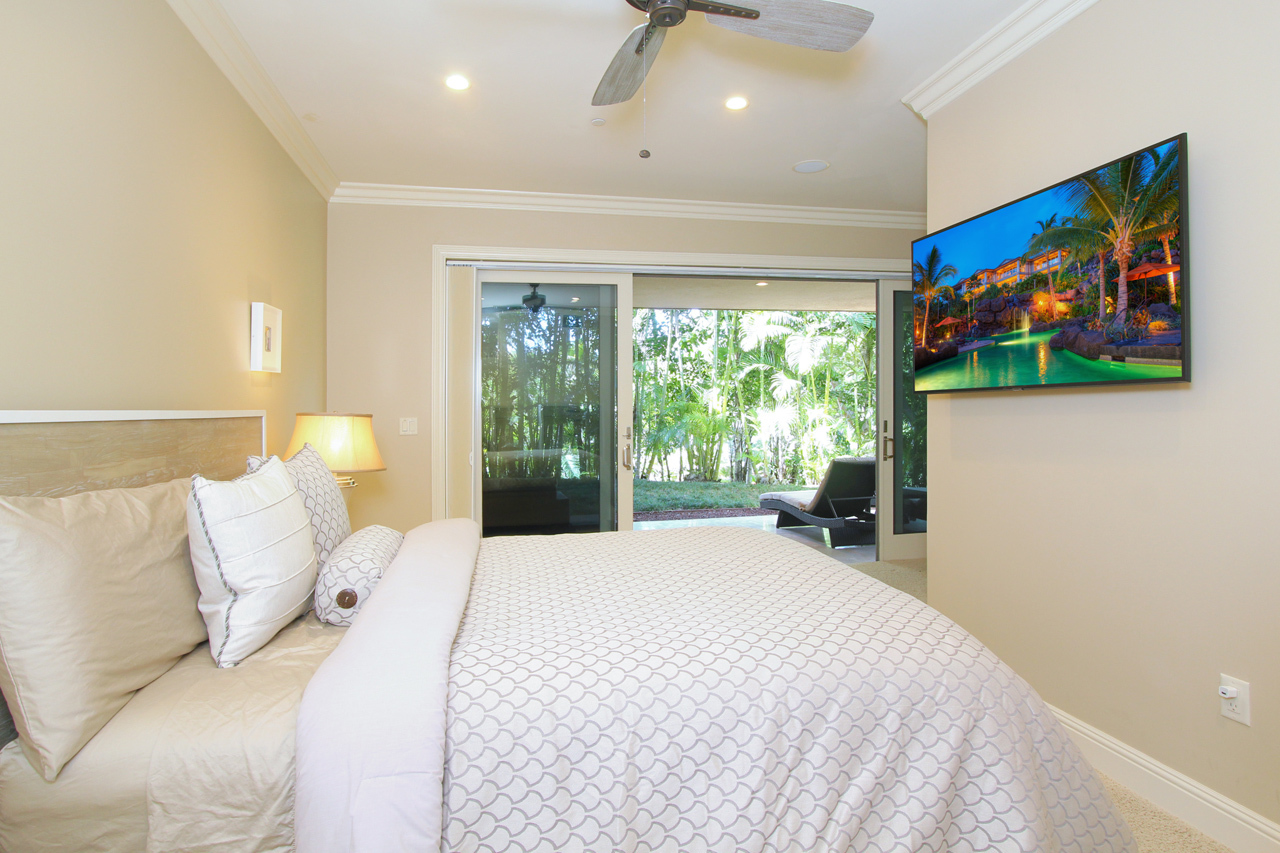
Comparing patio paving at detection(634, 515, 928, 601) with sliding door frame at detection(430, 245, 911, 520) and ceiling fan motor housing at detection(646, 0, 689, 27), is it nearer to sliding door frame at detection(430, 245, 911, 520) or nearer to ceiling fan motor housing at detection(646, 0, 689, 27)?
sliding door frame at detection(430, 245, 911, 520)

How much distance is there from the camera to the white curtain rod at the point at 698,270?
159 inches

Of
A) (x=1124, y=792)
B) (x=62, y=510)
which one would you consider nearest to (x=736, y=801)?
→ (x=62, y=510)

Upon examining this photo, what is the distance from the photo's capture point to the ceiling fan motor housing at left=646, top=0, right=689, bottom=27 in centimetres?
169

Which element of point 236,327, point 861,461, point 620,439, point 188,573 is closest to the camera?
point 188,573

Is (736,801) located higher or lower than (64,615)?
lower

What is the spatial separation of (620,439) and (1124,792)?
9.86 ft

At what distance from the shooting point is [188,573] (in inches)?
56.4

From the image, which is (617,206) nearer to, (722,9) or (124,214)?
(722,9)

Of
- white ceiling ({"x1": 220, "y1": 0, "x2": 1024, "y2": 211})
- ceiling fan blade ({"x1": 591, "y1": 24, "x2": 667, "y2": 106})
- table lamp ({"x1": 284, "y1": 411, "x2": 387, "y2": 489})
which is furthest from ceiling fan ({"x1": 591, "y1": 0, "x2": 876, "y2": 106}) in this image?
table lamp ({"x1": 284, "y1": 411, "x2": 387, "y2": 489})

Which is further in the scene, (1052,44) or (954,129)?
(954,129)

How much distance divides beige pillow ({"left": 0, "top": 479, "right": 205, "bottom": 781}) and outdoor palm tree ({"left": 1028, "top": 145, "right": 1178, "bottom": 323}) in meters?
2.64

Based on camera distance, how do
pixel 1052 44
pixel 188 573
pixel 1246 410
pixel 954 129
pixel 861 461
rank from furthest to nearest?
pixel 861 461
pixel 954 129
pixel 1052 44
pixel 1246 410
pixel 188 573

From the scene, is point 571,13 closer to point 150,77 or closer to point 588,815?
point 150,77

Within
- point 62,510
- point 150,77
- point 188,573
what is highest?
point 150,77
